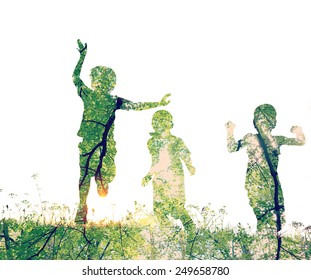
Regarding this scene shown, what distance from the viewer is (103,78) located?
5.61 meters

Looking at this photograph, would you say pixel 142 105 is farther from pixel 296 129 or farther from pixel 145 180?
pixel 296 129

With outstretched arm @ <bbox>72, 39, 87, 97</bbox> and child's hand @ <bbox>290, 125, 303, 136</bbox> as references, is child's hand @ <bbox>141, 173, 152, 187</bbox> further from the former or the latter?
child's hand @ <bbox>290, 125, 303, 136</bbox>

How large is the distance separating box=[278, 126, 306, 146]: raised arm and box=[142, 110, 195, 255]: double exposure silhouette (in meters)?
1.26

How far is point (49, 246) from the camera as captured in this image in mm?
5441

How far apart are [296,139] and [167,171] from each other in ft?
5.65

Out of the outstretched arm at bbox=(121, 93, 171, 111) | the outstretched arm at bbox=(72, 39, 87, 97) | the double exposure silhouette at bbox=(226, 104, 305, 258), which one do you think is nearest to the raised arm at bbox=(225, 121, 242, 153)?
the double exposure silhouette at bbox=(226, 104, 305, 258)

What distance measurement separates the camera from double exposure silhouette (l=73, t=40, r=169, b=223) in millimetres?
5438

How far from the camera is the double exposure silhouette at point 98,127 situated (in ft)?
17.8

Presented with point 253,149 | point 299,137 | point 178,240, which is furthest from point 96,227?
point 299,137

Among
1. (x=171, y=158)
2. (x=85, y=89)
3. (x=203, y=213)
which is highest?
(x=85, y=89)

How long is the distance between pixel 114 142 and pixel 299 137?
2.34 meters

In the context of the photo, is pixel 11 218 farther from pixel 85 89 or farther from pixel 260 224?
pixel 260 224

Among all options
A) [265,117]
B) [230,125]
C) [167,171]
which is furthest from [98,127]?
[265,117]

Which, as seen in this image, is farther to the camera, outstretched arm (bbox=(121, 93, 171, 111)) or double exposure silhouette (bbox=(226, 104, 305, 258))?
double exposure silhouette (bbox=(226, 104, 305, 258))
